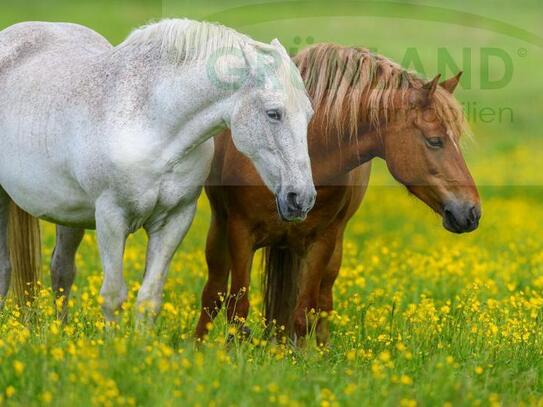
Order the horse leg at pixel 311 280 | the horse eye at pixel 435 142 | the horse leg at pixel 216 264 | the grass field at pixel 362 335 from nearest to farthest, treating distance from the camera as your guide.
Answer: the grass field at pixel 362 335, the horse eye at pixel 435 142, the horse leg at pixel 311 280, the horse leg at pixel 216 264

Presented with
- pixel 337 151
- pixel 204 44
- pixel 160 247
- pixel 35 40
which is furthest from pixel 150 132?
pixel 35 40

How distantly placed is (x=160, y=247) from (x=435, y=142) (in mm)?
1753

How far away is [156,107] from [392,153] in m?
1.49

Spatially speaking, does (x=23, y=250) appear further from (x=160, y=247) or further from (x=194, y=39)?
(x=194, y=39)

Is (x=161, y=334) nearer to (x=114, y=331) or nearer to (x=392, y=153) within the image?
(x=114, y=331)

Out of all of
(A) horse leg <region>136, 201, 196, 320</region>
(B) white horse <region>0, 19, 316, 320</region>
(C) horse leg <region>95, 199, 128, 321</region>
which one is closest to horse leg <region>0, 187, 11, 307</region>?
(B) white horse <region>0, 19, 316, 320</region>

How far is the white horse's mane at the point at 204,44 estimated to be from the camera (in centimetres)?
598

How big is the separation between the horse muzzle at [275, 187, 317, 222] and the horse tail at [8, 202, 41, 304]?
8.10 ft

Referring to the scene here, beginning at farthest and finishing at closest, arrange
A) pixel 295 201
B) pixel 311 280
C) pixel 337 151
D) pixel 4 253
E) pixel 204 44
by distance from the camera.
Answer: pixel 4 253 < pixel 311 280 < pixel 337 151 < pixel 204 44 < pixel 295 201

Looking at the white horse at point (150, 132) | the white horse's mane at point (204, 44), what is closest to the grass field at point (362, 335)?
the white horse at point (150, 132)

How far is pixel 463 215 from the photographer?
260 inches

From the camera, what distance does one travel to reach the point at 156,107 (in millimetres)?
6203

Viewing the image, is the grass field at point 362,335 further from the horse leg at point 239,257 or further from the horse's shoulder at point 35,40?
the horse's shoulder at point 35,40

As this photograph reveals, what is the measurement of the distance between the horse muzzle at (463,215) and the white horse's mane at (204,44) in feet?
4.01
